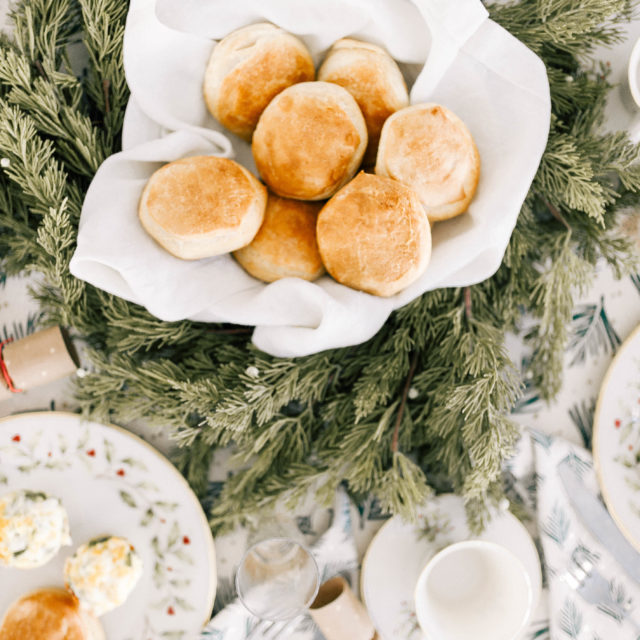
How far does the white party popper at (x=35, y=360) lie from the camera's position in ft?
2.30

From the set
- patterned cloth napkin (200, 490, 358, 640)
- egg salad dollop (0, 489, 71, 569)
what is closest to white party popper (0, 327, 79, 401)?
egg salad dollop (0, 489, 71, 569)

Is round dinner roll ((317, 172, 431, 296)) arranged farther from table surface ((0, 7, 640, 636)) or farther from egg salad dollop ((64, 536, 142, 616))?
egg salad dollop ((64, 536, 142, 616))

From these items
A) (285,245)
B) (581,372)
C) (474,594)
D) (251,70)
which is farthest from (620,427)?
(251,70)

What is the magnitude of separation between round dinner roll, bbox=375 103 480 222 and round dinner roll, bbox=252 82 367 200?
35mm

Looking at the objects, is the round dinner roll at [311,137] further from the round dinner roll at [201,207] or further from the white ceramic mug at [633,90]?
the white ceramic mug at [633,90]

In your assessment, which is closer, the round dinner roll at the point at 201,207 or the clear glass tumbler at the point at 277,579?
the round dinner roll at the point at 201,207

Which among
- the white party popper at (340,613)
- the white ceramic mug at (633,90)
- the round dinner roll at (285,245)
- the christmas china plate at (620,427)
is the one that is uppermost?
the white ceramic mug at (633,90)

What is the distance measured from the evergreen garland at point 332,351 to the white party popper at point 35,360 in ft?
0.10

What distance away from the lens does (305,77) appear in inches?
23.9

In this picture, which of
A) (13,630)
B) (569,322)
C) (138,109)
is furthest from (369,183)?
(13,630)

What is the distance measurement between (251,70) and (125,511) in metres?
0.56

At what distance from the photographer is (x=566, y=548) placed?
0.78 meters

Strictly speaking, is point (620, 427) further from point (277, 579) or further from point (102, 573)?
point (102, 573)

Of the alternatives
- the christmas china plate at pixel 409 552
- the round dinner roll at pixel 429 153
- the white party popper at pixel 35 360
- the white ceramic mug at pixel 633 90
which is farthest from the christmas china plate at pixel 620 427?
the white party popper at pixel 35 360
